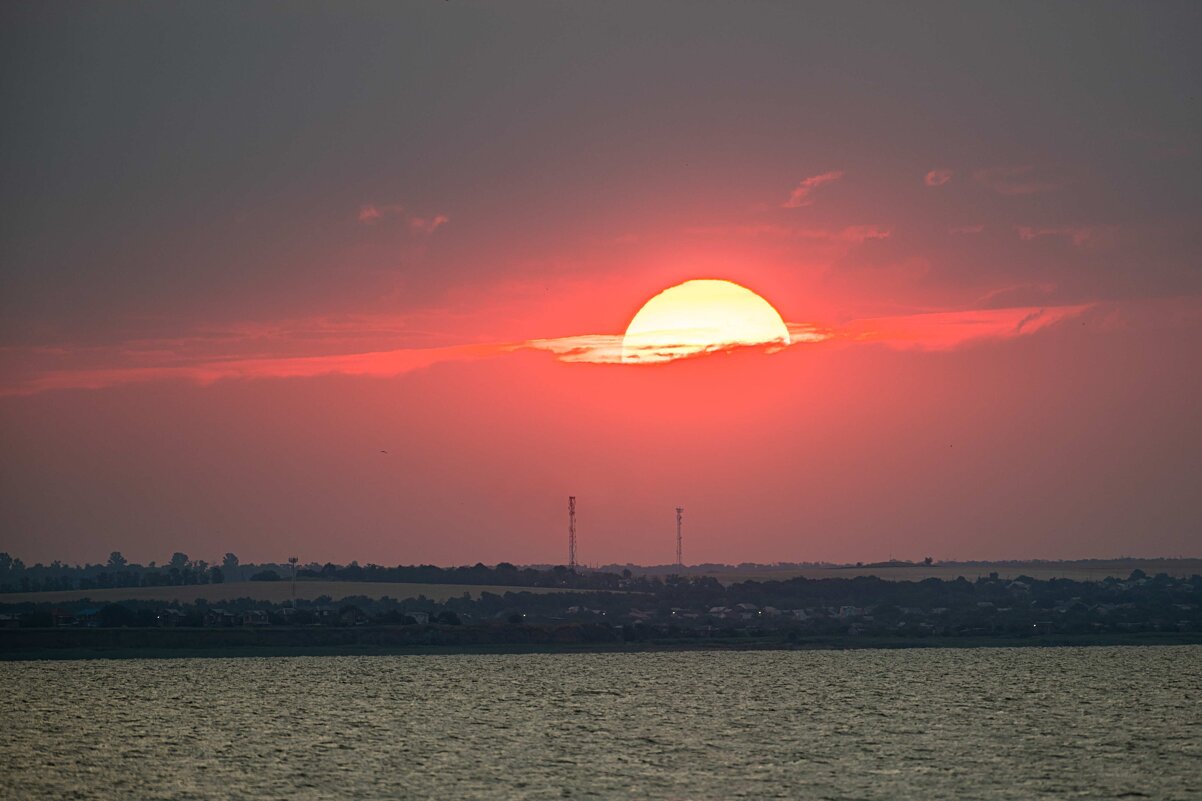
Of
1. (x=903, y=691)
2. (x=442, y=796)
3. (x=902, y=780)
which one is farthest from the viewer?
(x=903, y=691)

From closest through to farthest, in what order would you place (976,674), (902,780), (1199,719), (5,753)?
(902,780) < (5,753) < (1199,719) < (976,674)

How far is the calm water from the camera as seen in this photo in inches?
3167

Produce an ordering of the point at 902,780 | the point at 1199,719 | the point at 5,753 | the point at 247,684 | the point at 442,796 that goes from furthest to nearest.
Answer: the point at 247,684 → the point at 1199,719 → the point at 5,753 → the point at 902,780 → the point at 442,796

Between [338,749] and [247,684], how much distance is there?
76389 mm

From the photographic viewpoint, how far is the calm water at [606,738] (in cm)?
8044

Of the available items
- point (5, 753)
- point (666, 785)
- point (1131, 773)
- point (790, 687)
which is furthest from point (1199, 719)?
point (5, 753)

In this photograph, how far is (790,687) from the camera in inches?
6393

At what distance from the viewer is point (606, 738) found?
4146 inches

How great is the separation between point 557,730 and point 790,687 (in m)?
55.4

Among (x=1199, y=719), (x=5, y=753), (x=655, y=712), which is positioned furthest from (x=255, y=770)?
(x=1199, y=719)

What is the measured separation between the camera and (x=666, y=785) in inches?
3113

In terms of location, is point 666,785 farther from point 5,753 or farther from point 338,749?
point 5,753

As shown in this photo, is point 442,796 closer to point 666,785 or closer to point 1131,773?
point 666,785

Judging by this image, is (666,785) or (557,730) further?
(557,730)
